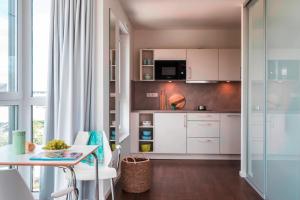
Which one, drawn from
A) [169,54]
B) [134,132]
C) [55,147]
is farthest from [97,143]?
[169,54]

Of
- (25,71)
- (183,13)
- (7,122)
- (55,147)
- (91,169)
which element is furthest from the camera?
(183,13)

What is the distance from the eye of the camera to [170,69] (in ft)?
20.1

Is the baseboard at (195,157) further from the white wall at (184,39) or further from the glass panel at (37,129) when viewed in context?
the glass panel at (37,129)

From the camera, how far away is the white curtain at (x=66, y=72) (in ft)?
10.2

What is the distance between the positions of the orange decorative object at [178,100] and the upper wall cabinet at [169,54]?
834 mm

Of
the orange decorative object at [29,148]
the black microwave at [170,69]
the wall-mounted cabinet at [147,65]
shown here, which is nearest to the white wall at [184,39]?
the wall-mounted cabinet at [147,65]

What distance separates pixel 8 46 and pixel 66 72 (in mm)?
629

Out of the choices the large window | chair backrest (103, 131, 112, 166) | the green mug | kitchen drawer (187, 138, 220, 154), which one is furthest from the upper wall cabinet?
the green mug

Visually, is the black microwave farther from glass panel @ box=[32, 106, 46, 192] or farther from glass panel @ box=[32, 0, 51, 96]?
glass panel @ box=[32, 106, 46, 192]

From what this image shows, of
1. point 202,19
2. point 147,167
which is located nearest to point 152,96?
point 202,19

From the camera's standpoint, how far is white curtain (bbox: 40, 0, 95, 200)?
3.10m

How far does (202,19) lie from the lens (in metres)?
5.64

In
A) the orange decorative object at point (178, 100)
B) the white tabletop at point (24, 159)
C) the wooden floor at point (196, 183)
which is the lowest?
the wooden floor at point (196, 183)

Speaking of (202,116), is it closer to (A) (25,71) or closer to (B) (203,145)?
(B) (203,145)
